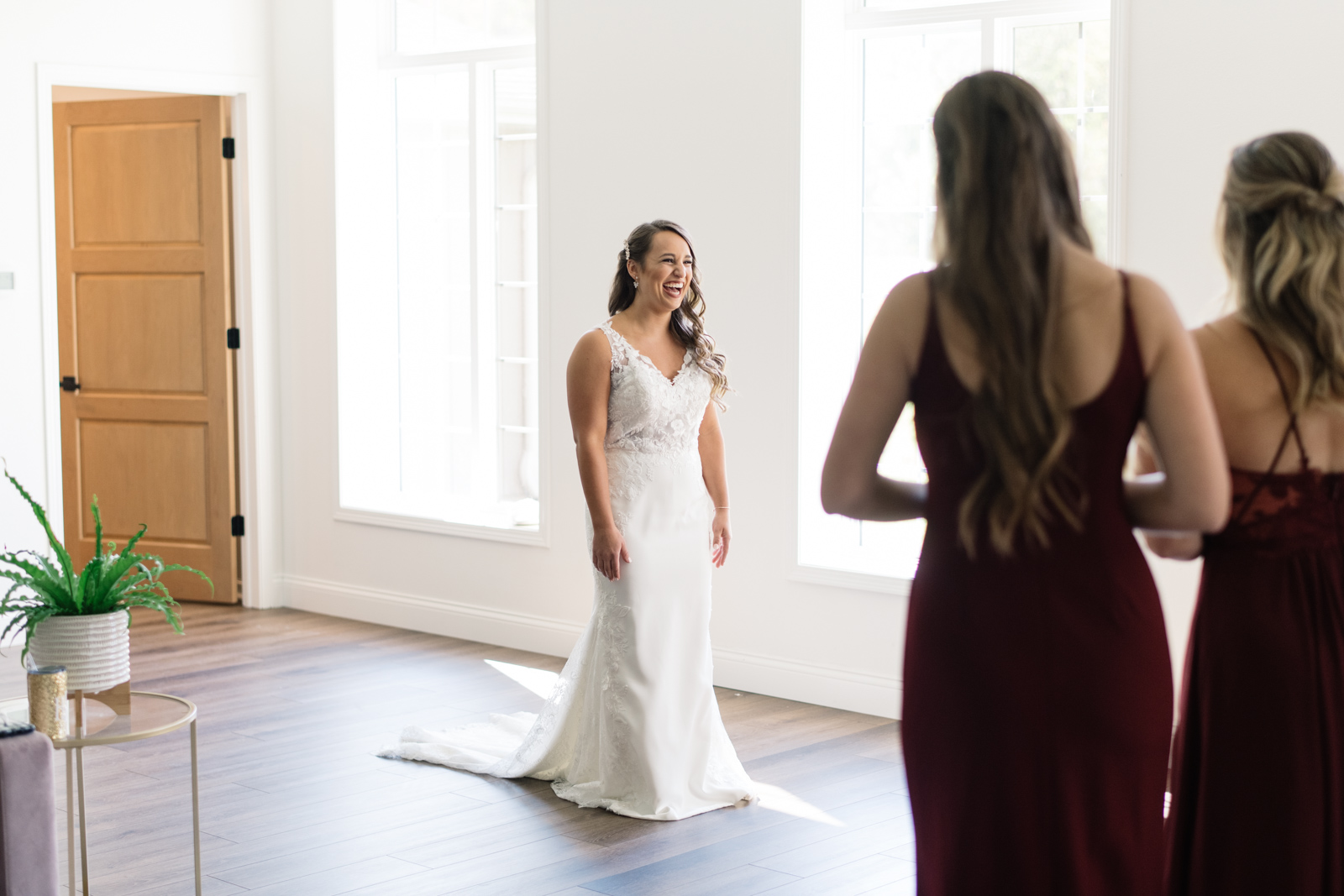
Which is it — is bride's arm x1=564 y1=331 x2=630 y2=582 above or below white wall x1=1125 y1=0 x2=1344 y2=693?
below

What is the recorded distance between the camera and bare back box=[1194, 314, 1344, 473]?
6.69ft

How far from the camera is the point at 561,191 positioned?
6.10 meters

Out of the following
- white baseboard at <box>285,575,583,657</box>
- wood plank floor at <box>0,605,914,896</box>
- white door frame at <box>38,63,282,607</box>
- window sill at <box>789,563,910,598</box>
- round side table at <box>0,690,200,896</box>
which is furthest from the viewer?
white door frame at <box>38,63,282,607</box>

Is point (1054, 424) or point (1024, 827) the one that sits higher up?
point (1054, 424)

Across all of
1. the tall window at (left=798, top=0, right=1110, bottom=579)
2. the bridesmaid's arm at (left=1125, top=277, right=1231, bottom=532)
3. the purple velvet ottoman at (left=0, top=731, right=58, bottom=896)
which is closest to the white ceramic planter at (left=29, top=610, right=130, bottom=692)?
the purple velvet ottoman at (left=0, top=731, right=58, bottom=896)

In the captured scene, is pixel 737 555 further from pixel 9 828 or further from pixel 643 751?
pixel 9 828

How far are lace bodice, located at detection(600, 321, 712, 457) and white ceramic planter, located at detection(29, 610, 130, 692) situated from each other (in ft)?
5.28

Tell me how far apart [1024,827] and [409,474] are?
5.74 metres

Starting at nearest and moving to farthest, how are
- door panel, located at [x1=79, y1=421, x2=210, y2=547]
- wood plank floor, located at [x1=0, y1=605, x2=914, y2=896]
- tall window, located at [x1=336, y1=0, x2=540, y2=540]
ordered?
wood plank floor, located at [x1=0, y1=605, x2=914, y2=896], tall window, located at [x1=336, y1=0, x2=540, y2=540], door panel, located at [x1=79, y1=421, x2=210, y2=547]

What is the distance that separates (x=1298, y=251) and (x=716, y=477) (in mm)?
2559

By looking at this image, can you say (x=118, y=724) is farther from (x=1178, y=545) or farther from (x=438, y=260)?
(x=438, y=260)

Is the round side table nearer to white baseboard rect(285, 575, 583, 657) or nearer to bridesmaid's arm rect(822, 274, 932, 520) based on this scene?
bridesmaid's arm rect(822, 274, 932, 520)

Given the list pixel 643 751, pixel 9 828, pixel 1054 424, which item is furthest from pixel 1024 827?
pixel 643 751

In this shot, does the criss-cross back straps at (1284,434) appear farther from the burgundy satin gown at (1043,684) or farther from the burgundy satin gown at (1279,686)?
the burgundy satin gown at (1043,684)
